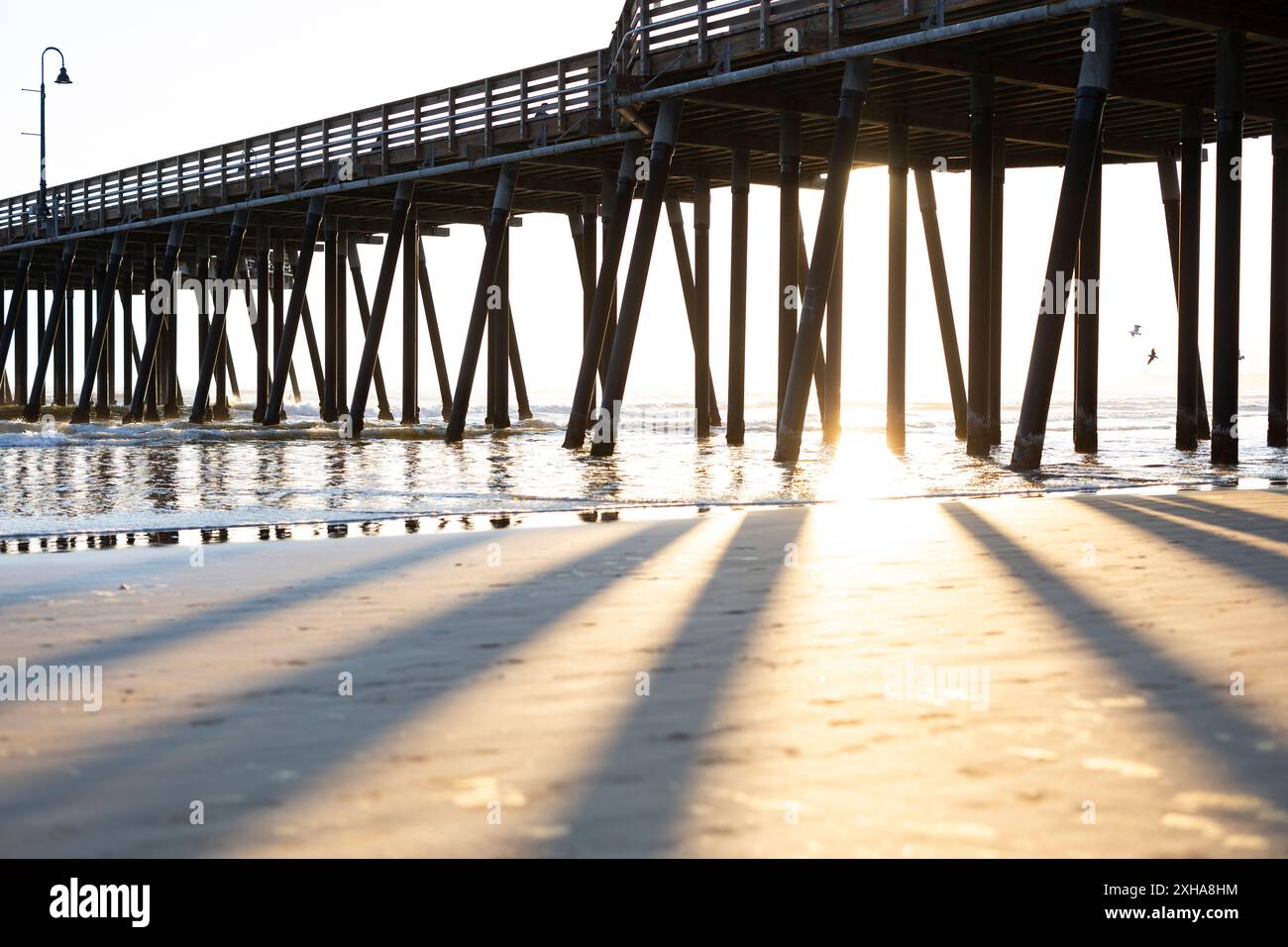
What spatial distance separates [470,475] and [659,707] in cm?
1224

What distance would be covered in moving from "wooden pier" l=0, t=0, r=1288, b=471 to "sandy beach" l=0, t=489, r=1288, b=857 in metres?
9.41

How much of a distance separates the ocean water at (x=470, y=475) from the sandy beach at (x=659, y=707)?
12.8 ft

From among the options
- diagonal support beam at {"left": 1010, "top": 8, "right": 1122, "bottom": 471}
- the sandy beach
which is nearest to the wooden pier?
diagonal support beam at {"left": 1010, "top": 8, "right": 1122, "bottom": 471}

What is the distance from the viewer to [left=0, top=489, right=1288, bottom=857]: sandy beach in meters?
3.65

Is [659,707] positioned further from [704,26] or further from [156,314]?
[156,314]

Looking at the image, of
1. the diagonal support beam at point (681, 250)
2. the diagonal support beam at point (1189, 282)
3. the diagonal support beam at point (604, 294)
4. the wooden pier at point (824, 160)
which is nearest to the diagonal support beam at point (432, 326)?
the wooden pier at point (824, 160)

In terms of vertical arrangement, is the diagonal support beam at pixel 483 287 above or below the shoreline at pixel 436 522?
above

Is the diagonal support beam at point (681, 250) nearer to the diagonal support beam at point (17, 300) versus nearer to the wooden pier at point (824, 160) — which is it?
the wooden pier at point (824, 160)

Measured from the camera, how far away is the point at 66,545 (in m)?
9.70

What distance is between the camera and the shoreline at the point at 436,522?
32.6 feet

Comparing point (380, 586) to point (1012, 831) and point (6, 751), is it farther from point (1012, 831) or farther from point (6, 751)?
point (1012, 831)
